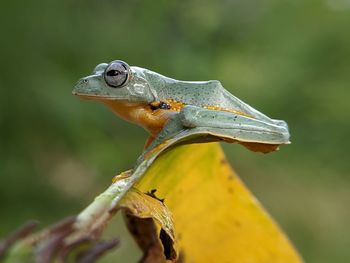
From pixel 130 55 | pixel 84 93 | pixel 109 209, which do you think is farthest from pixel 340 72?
pixel 109 209

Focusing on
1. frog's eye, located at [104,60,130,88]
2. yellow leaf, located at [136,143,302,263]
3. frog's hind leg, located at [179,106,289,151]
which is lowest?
yellow leaf, located at [136,143,302,263]

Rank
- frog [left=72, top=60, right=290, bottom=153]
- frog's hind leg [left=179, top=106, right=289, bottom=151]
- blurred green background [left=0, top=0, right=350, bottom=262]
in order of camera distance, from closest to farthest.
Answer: frog's hind leg [left=179, top=106, right=289, bottom=151]
frog [left=72, top=60, right=290, bottom=153]
blurred green background [left=0, top=0, right=350, bottom=262]

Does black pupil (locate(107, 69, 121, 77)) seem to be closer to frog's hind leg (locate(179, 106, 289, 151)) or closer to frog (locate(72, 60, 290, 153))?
frog (locate(72, 60, 290, 153))

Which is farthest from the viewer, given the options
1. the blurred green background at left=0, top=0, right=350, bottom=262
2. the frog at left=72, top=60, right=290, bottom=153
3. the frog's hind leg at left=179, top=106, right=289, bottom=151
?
the blurred green background at left=0, top=0, right=350, bottom=262

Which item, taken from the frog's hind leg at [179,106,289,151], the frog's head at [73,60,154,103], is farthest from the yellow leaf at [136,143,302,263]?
the frog's head at [73,60,154,103]

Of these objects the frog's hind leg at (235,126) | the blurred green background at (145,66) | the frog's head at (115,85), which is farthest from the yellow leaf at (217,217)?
the blurred green background at (145,66)

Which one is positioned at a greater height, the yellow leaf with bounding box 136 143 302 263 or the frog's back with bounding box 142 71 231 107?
the frog's back with bounding box 142 71 231 107

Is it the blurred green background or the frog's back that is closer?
the frog's back

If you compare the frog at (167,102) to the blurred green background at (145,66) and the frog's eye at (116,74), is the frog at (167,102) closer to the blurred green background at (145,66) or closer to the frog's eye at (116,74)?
the frog's eye at (116,74)
